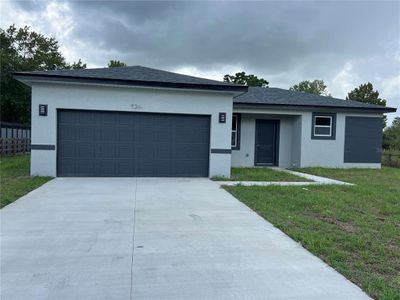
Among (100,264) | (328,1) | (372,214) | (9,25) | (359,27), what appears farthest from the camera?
(9,25)

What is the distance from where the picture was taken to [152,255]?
14.2 ft

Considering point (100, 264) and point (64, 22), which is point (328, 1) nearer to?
point (64, 22)

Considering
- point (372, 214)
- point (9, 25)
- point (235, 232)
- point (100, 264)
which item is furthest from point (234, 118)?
point (9, 25)

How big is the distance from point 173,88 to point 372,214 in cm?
685

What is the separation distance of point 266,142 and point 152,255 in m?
12.9

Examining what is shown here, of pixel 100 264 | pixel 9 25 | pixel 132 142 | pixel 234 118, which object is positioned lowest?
pixel 100 264

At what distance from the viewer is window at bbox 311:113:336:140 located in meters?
16.2

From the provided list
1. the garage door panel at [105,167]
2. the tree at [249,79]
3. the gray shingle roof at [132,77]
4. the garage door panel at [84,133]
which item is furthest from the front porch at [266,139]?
the tree at [249,79]

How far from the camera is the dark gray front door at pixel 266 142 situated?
16.3 m

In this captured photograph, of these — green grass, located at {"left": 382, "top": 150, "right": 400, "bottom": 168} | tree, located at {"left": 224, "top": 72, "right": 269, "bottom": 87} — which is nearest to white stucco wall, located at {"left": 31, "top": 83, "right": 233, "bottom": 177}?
green grass, located at {"left": 382, "top": 150, "right": 400, "bottom": 168}

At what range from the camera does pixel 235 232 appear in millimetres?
5422

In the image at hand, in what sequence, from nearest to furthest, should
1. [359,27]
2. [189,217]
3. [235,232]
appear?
1. [235,232]
2. [189,217]
3. [359,27]

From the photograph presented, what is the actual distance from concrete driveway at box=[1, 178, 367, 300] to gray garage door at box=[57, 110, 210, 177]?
3802 mm

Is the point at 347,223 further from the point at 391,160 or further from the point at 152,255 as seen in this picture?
the point at 391,160
